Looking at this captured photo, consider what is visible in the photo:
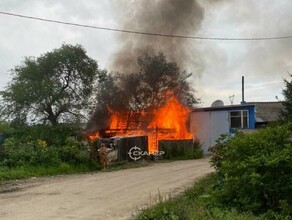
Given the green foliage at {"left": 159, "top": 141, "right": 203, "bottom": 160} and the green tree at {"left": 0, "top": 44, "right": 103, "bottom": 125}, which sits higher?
the green tree at {"left": 0, "top": 44, "right": 103, "bottom": 125}

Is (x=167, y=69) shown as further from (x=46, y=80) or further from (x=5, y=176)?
(x=5, y=176)

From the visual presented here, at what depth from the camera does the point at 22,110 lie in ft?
80.9

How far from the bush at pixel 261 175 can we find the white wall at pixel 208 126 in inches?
869

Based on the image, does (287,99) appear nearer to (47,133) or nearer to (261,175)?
(47,133)

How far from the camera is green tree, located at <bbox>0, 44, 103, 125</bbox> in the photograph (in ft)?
79.3

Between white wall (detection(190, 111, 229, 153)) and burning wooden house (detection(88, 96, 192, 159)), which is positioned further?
white wall (detection(190, 111, 229, 153))

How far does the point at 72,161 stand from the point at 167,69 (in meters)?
14.1

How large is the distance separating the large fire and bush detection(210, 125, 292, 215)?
61.1 ft

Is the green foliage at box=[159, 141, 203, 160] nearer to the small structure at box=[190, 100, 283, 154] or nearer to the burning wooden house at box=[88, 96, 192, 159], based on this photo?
the burning wooden house at box=[88, 96, 192, 159]

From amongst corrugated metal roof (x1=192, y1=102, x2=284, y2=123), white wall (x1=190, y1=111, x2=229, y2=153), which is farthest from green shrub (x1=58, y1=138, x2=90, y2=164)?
corrugated metal roof (x1=192, y1=102, x2=284, y2=123)

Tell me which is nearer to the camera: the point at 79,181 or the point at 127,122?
the point at 79,181

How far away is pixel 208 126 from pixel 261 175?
944 inches

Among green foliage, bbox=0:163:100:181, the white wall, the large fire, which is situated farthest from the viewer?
the white wall

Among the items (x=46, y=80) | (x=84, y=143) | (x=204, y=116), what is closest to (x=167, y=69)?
(x=204, y=116)
